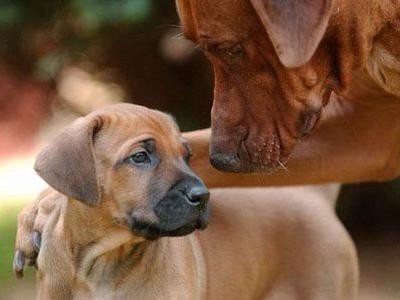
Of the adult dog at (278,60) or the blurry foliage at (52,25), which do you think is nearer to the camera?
the adult dog at (278,60)

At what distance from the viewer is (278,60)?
4.36 meters

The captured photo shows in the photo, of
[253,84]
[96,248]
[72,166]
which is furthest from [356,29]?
[96,248]

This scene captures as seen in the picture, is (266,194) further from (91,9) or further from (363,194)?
(363,194)

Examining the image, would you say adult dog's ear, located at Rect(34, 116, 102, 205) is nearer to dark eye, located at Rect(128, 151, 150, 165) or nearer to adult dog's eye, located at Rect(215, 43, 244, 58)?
dark eye, located at Rect(128, 151, 150, 165)

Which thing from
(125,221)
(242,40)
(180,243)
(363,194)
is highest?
(242,40)

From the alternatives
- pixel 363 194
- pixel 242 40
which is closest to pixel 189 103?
pixel 363 194

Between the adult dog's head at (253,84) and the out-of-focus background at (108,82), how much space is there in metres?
2.38

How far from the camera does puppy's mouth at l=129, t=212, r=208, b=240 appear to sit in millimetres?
4426

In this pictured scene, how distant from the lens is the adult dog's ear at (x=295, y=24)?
4.14 metres

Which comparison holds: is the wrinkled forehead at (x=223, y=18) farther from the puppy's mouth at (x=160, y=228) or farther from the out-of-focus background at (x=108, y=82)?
the out-of-focus background at (x=108, y=82)

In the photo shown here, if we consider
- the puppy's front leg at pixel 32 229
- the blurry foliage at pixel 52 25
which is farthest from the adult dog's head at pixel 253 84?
the blurry foliage at pixel 52 25

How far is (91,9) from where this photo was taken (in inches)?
261

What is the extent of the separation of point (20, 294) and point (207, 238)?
289 cm

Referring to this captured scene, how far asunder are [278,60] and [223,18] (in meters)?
0.23
